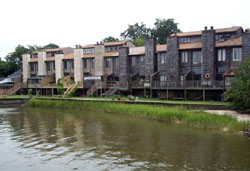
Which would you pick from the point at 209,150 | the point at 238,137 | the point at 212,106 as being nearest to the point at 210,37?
the point at 212,106

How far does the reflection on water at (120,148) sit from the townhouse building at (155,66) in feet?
50.3

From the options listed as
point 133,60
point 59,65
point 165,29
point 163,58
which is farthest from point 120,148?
point 165,29

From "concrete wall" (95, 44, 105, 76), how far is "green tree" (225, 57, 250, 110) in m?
27.0

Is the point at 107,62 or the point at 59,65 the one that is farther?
the point at 59,65

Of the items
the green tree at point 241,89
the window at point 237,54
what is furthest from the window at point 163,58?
the green tree at point 241,89

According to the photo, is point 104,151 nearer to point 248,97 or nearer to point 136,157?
point 136,157

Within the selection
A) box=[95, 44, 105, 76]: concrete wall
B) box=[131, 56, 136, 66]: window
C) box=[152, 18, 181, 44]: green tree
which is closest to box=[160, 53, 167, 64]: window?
box=[131, 56, 136, 66]: window

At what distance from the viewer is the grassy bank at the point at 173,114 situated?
23.0 m

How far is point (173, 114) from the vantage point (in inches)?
1065

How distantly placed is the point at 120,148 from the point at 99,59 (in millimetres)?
36521

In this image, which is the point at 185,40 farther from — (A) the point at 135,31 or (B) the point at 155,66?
(A) the point at 135,31

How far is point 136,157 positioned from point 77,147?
4.21m

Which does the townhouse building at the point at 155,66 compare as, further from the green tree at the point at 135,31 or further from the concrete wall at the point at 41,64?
the green tree at the point at 135,31

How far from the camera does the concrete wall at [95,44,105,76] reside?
5331 cm
